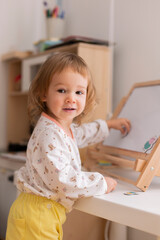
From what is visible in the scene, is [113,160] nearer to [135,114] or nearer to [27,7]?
[135,114]

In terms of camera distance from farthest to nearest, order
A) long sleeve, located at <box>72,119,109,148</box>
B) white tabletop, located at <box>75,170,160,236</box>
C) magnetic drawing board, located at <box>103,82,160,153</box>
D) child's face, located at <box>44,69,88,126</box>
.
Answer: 1. long sleeve, located at <box>72,119,109,148</box>
2. magnetic drawing board, located at <box>103,82,160,153</box>
3. child's face, located at <box>44,69,88,126</box>
4. white tabletop, located at <box>75,170,160,236</box>

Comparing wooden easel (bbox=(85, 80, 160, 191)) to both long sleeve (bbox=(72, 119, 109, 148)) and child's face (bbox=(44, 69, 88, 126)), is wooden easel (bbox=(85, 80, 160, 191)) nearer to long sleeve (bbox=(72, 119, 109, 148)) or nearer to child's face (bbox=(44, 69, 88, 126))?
long sleeve (bbox=(72, 119, 109, 148))

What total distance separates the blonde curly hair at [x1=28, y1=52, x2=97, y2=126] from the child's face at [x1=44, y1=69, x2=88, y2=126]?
0.6 inches

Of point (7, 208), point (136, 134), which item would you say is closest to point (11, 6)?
point (7, 208)

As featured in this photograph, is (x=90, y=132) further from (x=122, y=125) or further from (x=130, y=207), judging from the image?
(x=130, y=207)

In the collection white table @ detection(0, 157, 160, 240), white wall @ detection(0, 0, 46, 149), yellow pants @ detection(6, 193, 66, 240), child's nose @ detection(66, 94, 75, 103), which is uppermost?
white wall @ detection(0, 0, 46, 149)

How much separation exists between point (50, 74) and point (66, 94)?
3.3 inches

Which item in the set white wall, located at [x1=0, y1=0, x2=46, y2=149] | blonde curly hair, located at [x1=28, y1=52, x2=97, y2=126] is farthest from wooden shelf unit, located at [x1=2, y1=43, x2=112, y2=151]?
blonde curly hair, located at [x1=28, y1=52, x2=97, y2=126]

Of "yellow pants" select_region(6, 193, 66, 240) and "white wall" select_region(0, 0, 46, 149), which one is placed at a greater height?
"white wall" select_region(0, 0, 46, 149)

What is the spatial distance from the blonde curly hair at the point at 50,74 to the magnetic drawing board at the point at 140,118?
22 centimetres

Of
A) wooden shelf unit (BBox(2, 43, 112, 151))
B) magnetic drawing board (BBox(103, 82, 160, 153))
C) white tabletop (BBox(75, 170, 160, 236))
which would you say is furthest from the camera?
wooden shelf unit (BBox(2, 43, 112, 151))

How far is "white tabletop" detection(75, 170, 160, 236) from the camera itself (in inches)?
29.2

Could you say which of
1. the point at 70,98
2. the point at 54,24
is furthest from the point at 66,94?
the point at 54,24

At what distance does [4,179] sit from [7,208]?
164mm
